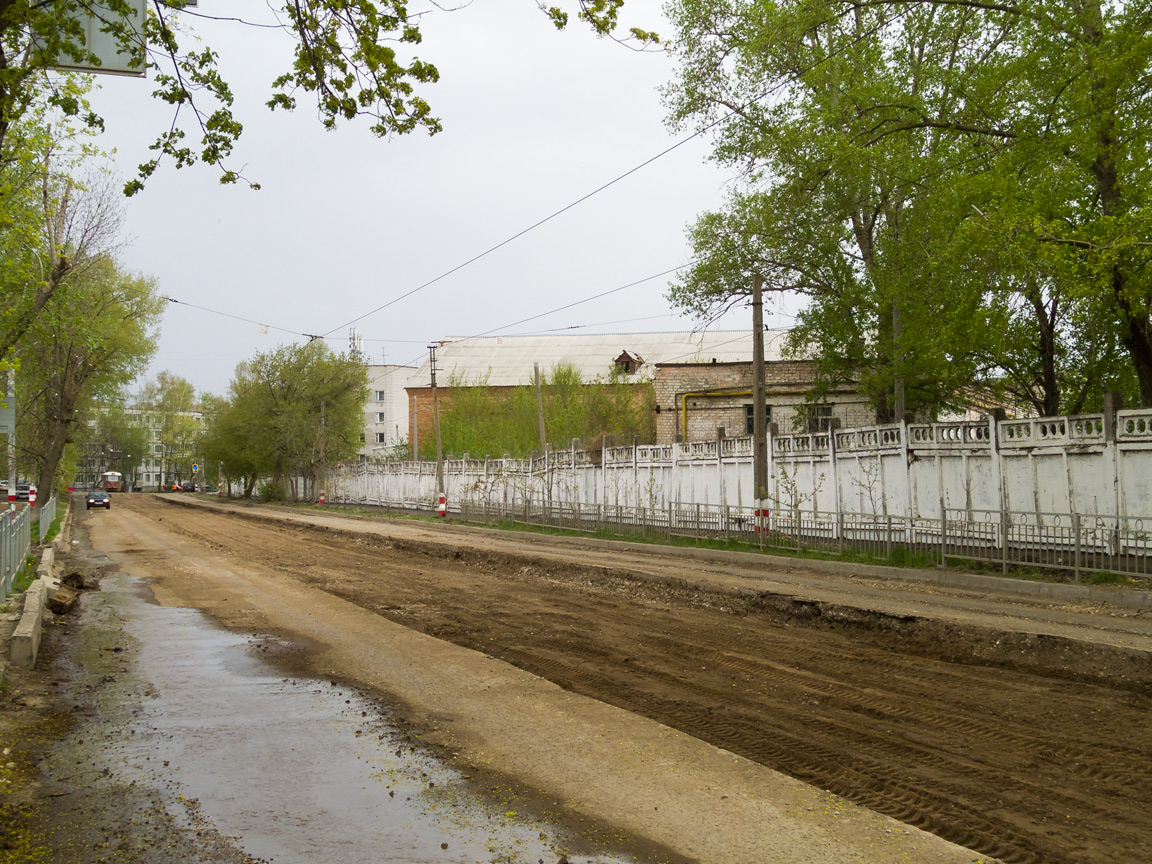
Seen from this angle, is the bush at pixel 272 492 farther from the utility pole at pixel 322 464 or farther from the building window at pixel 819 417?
the building window at pixel 819 417

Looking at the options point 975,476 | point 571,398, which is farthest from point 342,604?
point 571,398

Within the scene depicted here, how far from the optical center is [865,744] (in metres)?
6.23

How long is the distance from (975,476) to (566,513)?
17946mm

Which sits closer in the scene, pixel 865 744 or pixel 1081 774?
pixel 1081 774

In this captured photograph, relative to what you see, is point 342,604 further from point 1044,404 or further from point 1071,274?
point 1044,404

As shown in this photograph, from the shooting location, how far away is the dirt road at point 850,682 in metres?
5.17

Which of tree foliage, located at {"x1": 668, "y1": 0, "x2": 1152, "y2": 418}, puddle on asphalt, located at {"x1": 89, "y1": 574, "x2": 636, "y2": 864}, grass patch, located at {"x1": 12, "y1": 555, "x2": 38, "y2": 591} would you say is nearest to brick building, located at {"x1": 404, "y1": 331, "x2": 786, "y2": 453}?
tree foliage, located at {"x1": 668, "y1": 0, "x2": 1152, "y2": 418}

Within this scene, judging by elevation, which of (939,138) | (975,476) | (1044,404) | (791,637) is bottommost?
(791,637)

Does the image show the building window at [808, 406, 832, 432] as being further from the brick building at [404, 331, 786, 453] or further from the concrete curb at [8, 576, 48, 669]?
the concrete curb at [8, 576, 48, 669]

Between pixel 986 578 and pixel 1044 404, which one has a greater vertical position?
pixel 1044 404

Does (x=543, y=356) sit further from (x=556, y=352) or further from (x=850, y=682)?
(x=850, y=682)

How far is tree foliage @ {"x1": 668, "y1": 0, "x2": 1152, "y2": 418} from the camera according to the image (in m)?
15.2

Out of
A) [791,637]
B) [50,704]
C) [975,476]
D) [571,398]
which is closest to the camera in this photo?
[50,704]

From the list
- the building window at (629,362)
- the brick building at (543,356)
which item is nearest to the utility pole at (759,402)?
the building window at (629,362)
